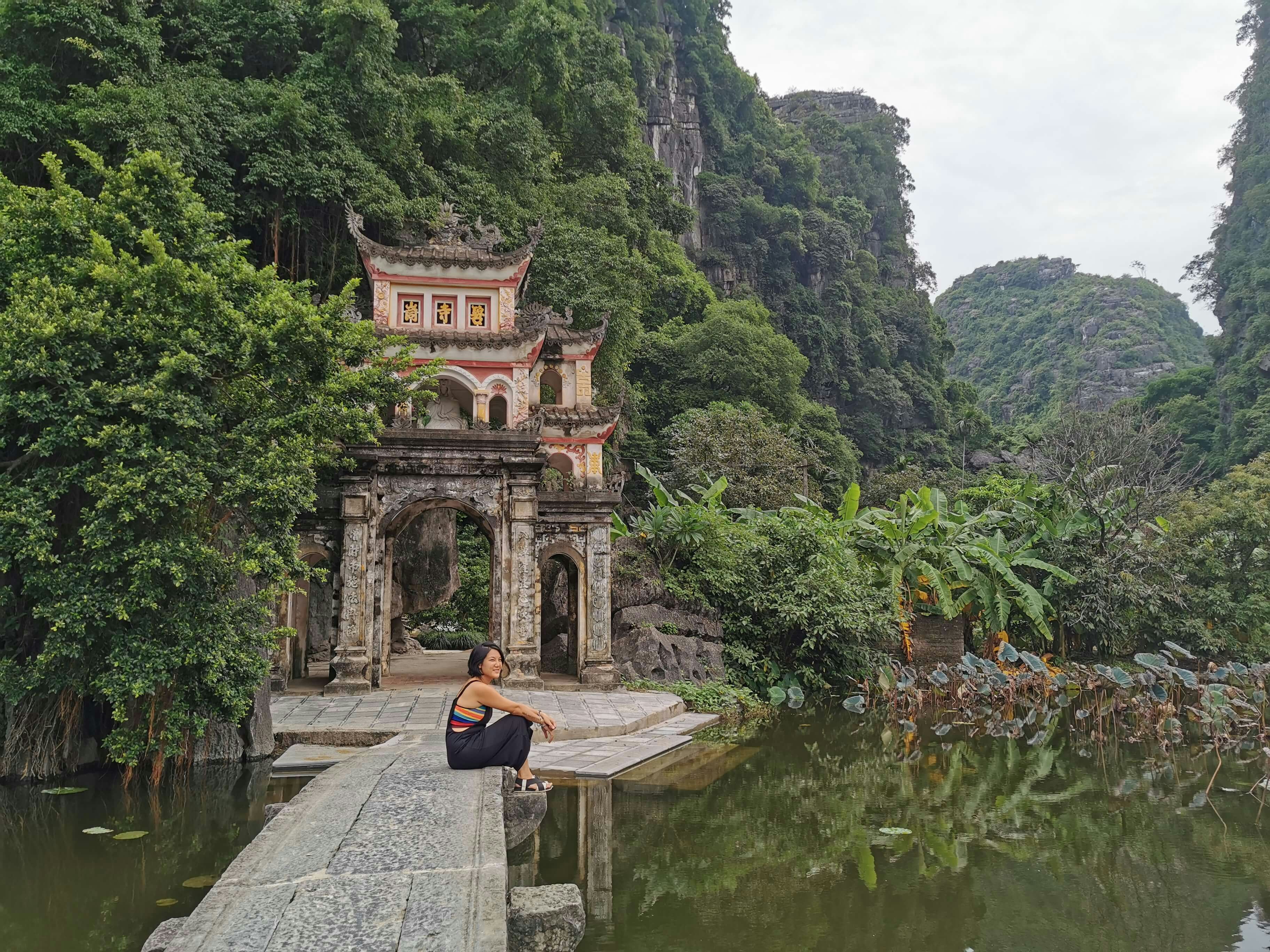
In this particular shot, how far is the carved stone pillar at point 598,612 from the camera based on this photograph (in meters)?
13.9

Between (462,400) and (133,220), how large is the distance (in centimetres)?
738

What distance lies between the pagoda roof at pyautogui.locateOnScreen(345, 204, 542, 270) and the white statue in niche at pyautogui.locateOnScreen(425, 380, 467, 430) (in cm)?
232

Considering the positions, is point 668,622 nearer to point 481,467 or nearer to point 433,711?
point 481,467

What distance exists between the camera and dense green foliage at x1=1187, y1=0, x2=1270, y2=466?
39.7 meters

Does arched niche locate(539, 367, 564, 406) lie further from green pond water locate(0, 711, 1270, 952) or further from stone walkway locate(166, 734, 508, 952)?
stone walkway locate(166, 734, 508, 952)

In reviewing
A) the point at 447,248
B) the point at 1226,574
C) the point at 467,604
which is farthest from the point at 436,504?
the point at 1226,574

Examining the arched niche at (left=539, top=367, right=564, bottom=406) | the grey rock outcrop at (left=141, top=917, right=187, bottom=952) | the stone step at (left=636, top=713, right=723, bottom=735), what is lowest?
the stone step at (left=636, top=713, right=723, bottom=735)

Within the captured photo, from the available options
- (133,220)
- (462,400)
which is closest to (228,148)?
(462,400)

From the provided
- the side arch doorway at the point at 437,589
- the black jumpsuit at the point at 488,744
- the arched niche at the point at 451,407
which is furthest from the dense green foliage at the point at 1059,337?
the black jumpsuit at the point at 488,744

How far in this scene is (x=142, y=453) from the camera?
773 centimetres

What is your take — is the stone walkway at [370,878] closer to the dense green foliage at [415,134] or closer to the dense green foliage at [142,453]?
the dense green foliage at [142,453]

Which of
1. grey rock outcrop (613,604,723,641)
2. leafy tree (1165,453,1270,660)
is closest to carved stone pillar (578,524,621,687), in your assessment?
grey rock outcrop (613,604,723,641)

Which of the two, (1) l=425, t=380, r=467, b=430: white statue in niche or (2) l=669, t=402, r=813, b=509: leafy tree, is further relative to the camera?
(2) l=669, t=402, r=813, b=509: leafy tree

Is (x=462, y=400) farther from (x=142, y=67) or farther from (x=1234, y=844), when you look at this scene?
(x=1234, y=844)
